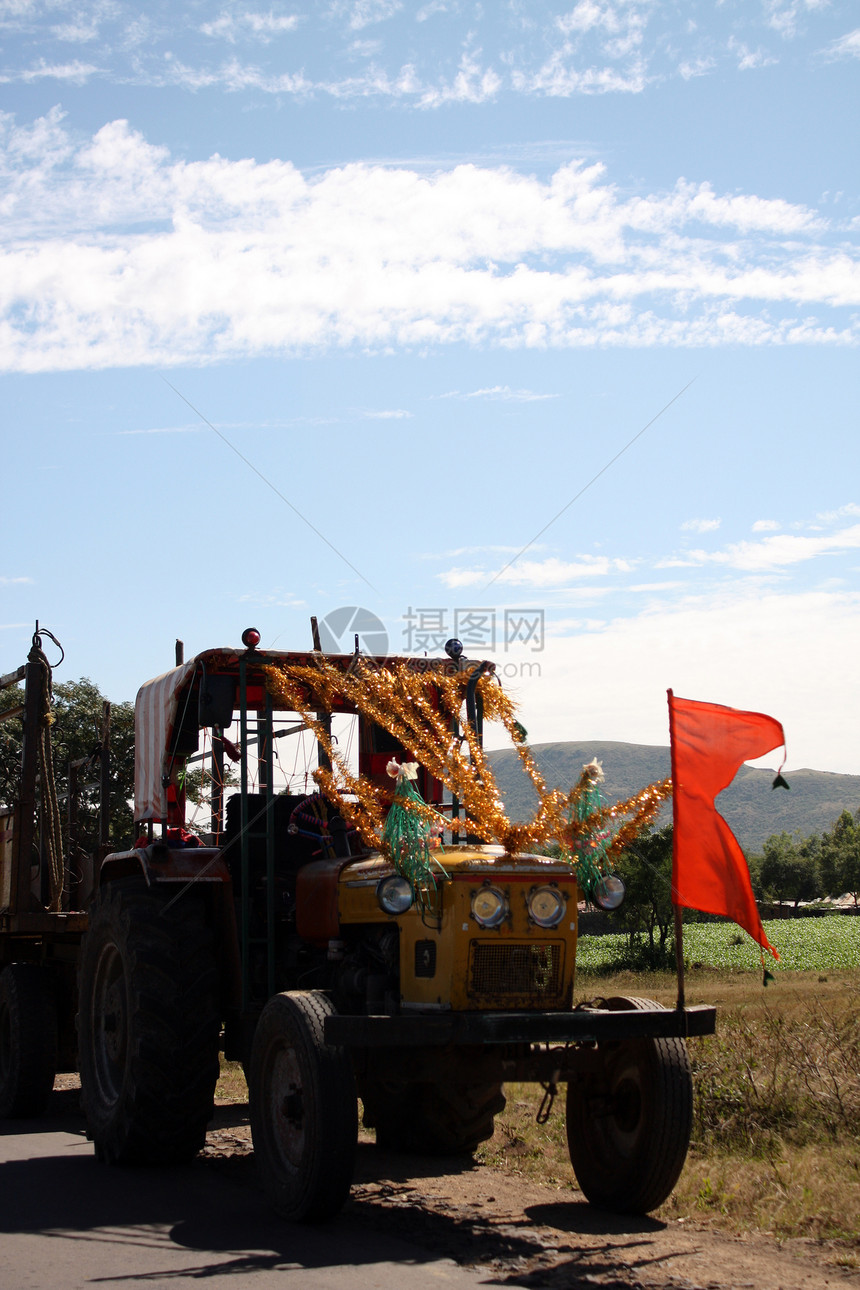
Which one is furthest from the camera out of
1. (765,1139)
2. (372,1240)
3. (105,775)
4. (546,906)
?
(105,775)

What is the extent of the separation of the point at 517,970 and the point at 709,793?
1.56 m

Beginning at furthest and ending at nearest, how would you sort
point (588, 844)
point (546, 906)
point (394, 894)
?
point (588, 844) → point (546, 906) → point (394, 894)

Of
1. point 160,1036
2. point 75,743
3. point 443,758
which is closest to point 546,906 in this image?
point 443,758

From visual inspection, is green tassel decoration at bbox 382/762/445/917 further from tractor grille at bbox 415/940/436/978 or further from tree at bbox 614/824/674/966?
tree at bbox 614/824/674/966

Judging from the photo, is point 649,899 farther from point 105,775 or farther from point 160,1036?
point 160,1036

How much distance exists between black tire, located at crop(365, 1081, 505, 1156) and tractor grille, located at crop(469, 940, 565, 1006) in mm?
1429

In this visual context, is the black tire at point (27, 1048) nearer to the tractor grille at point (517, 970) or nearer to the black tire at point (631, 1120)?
the black tire at point (631, 1120)

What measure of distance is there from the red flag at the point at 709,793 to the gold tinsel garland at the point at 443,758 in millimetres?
198

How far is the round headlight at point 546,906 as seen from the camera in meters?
→ 6.98

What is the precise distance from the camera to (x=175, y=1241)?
632cm

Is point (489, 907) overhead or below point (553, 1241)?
overhead

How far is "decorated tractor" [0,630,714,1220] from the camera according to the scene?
22.2 feet

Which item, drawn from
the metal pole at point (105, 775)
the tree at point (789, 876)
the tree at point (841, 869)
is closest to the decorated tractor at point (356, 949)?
the metal pole at point (105, 775)

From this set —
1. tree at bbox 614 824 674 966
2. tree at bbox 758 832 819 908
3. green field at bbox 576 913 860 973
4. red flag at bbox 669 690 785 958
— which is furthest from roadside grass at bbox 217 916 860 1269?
tree at bbox 758 832 819 908
